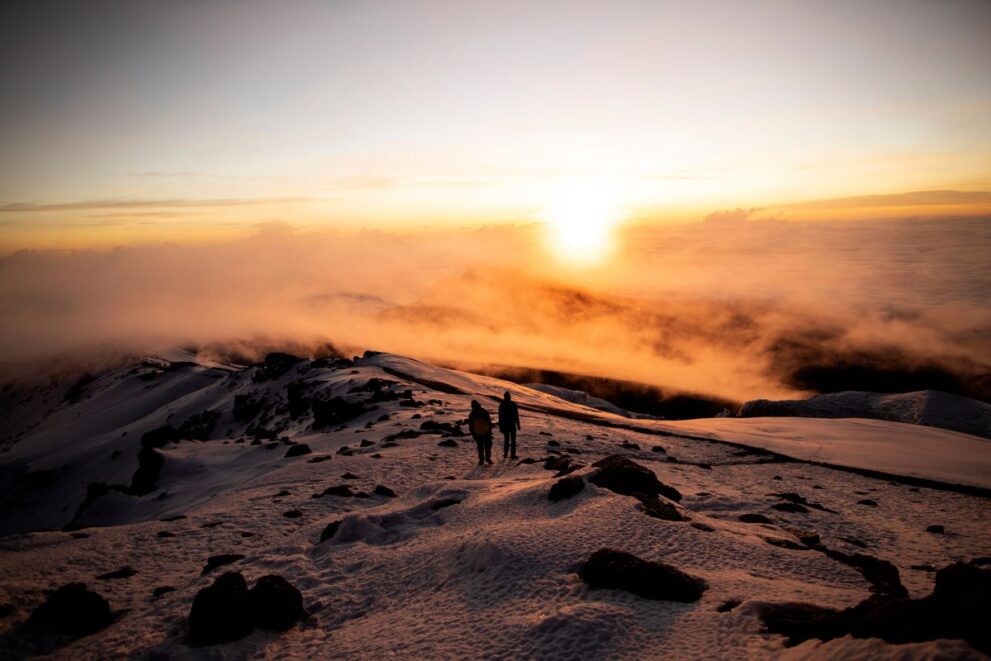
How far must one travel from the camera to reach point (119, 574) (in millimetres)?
11547

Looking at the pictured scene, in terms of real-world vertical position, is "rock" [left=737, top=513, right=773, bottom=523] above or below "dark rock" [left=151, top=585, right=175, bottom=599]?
below

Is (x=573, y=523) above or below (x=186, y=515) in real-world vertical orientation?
above

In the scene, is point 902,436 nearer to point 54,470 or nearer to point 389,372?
point 389,372

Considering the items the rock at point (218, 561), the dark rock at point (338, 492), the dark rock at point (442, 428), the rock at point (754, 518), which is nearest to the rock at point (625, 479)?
the rock at point (754, 518)

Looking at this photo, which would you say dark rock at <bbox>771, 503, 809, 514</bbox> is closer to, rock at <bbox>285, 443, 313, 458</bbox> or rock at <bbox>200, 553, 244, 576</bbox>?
rock at <bbox>200, 553, 244, 576</bbox>

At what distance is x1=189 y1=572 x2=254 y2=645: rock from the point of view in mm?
8391

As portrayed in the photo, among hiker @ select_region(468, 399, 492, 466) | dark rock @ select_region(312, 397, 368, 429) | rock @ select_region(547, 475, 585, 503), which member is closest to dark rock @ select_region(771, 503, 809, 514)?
rock @ select_region(547, 475, 585, 503)

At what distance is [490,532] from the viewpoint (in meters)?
10.7

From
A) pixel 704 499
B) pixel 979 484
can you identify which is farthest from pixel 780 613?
pixel 979 484

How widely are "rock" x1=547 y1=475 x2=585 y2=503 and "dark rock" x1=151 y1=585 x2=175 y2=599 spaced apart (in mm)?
7908

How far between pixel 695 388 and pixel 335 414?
3389 inches

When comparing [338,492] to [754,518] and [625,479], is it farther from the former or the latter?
[754,518]

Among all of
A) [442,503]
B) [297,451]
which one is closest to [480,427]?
[442,503]

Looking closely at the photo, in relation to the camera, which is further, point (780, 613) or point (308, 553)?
point (308, 553)
